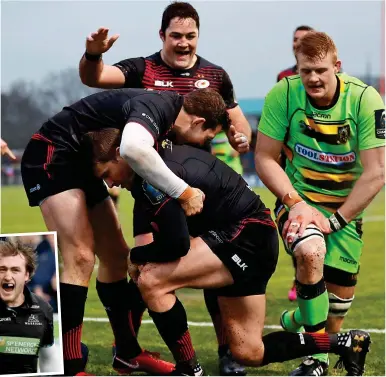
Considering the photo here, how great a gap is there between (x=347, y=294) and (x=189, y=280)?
1.44 metres

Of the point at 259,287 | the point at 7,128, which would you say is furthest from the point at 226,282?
the point at 7,128

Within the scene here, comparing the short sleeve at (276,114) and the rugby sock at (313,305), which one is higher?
the short sleeve at (276,114)

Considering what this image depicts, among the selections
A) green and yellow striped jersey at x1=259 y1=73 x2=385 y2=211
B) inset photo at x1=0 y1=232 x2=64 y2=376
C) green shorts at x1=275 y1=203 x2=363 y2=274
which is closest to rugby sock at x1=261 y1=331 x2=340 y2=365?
green shorts at x1=275 y1=203 x2=363 y2=274

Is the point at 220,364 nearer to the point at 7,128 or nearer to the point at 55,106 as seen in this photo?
the point at 55,106

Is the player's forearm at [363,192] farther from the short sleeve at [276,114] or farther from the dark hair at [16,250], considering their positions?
the dark hair at [16,250]

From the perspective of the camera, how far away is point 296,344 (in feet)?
18.2

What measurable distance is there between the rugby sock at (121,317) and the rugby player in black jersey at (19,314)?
74cm

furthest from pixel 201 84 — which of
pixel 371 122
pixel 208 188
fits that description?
pixel 208 188

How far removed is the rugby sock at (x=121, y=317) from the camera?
605cm

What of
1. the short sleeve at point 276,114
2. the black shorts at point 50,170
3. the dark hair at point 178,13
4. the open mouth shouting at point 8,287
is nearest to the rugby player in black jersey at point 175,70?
the dark hair at point 178,13

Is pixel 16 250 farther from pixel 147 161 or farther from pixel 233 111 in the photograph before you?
pixel 233 111

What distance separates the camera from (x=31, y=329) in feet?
17.6

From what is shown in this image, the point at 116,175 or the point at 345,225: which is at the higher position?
the point at 116,175

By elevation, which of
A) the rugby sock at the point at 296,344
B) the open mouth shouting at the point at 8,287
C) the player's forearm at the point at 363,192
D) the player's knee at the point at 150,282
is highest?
the player's forearm at the point at 363,192
